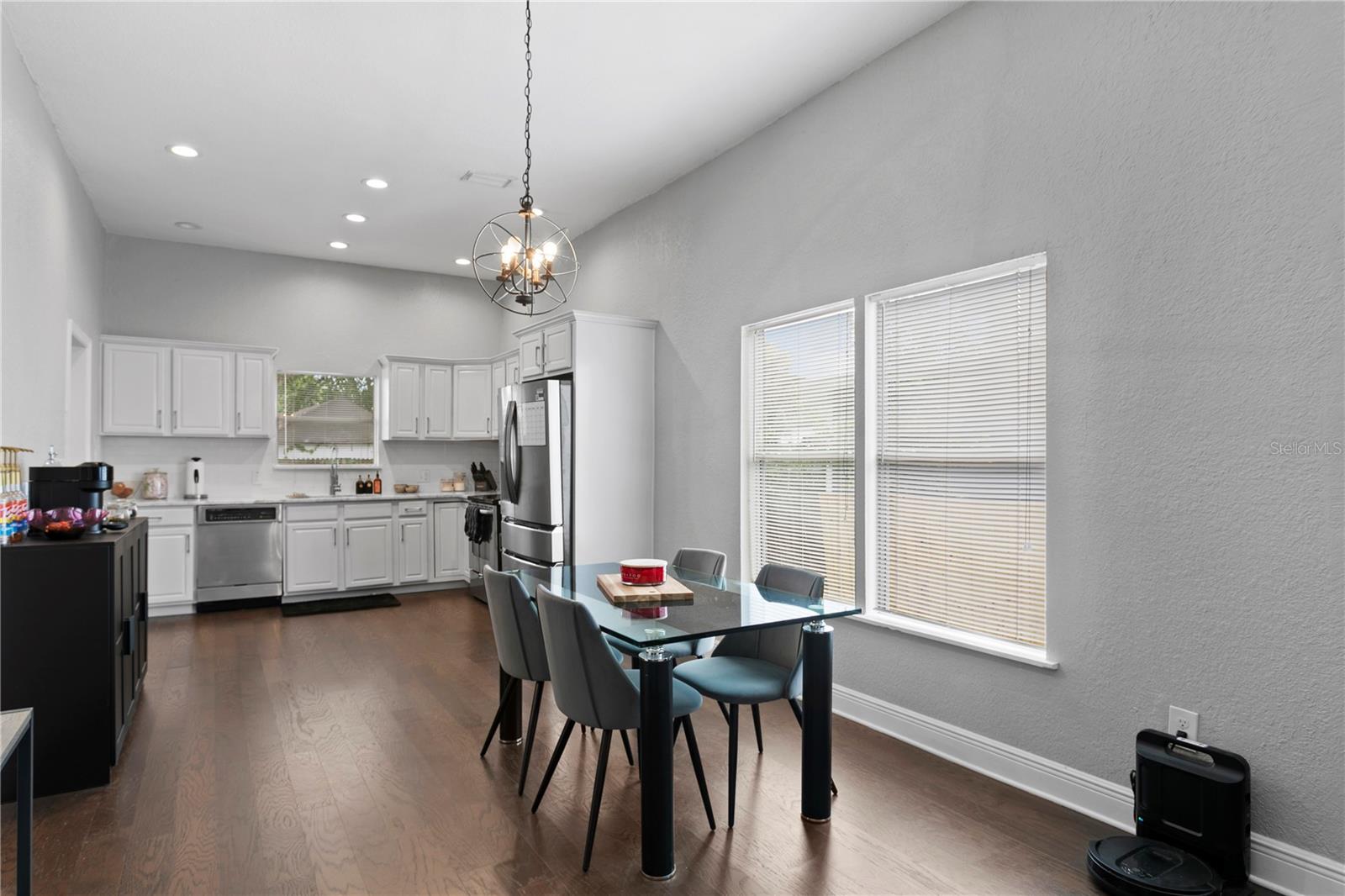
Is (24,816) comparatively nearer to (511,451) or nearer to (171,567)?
(511,451)

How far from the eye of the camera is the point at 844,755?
336 cm

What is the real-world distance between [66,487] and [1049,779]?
423cm

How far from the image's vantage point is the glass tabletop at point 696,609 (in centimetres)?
243

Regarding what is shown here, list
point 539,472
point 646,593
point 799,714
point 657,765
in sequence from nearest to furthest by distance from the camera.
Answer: point 657,765, point 646,593, point 799,714, point 539,472

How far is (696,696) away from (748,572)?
182 centimetres

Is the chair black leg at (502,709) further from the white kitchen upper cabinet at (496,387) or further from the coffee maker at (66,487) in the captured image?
the white kitchen upper cabinet at (496,387)

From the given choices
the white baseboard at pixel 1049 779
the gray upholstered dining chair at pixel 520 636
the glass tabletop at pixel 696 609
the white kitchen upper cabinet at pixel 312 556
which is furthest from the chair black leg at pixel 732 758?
the white kitchen upper cabinet at pixel 312 556

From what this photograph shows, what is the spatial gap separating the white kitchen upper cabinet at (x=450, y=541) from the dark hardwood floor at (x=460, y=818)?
10.5ft

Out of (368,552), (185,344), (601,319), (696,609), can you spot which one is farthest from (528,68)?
(368,552)

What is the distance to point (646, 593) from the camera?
2.84m

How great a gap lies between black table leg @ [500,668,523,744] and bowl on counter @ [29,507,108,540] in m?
1.86

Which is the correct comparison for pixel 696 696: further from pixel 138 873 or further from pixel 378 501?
pixel 378 501

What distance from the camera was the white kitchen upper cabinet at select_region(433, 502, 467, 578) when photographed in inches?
290

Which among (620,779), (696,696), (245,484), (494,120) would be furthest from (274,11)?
(245,484)
